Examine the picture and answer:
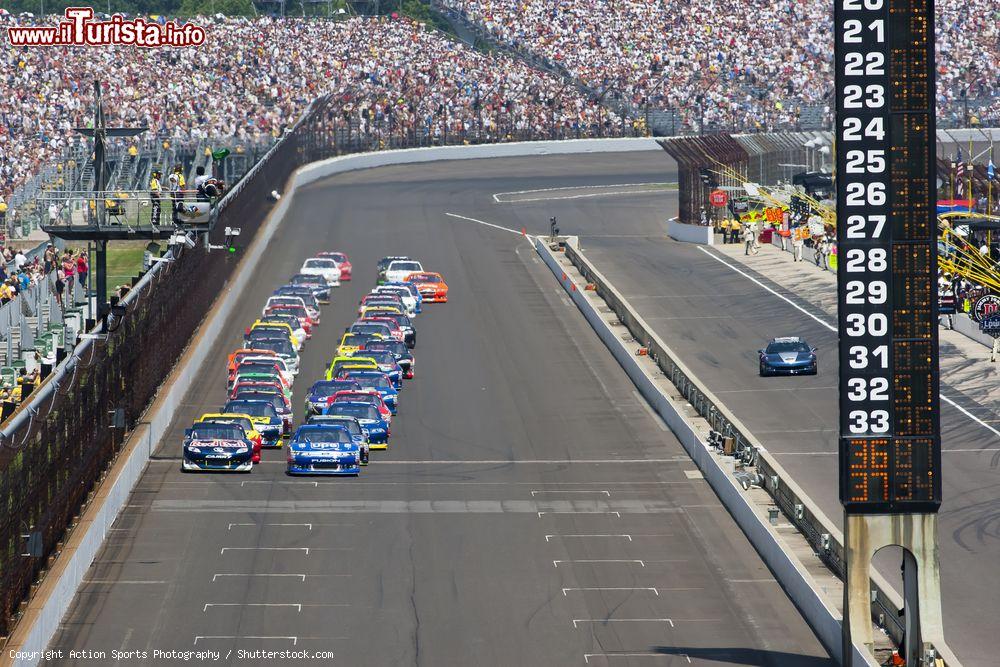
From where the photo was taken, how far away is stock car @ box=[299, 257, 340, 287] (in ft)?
235

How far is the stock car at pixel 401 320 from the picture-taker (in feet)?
195

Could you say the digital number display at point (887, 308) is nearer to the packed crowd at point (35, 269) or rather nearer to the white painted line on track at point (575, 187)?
the packed crowd at point (35, 269)

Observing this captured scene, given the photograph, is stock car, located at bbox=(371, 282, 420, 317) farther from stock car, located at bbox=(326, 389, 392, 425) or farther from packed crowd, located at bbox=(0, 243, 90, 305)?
stock car, located at bbox=(326, 389, 392, 425)

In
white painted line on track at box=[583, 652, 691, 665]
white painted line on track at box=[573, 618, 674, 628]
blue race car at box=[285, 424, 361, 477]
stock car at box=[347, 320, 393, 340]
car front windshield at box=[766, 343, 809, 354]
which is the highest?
stock car at box=[347, 320, 393, 340]

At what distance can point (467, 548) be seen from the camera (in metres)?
36.1

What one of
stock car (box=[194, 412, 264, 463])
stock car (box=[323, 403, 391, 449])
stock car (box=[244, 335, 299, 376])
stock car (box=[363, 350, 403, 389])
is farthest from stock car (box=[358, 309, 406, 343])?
stock car (box=[194, 412, 264, 463])

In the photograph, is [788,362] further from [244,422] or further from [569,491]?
[244,422]

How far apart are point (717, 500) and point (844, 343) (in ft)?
41.8

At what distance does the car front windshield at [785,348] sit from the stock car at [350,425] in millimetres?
16431

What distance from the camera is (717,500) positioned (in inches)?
1586

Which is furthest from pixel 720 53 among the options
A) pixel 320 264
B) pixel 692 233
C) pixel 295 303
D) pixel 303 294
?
pixel 295 303

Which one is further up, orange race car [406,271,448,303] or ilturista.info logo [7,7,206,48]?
ilturista.info logo [7,7,206,48]

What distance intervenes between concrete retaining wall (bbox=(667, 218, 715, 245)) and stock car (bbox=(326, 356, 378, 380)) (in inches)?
1393

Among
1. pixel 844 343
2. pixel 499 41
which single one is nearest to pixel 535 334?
pixel 844 343
